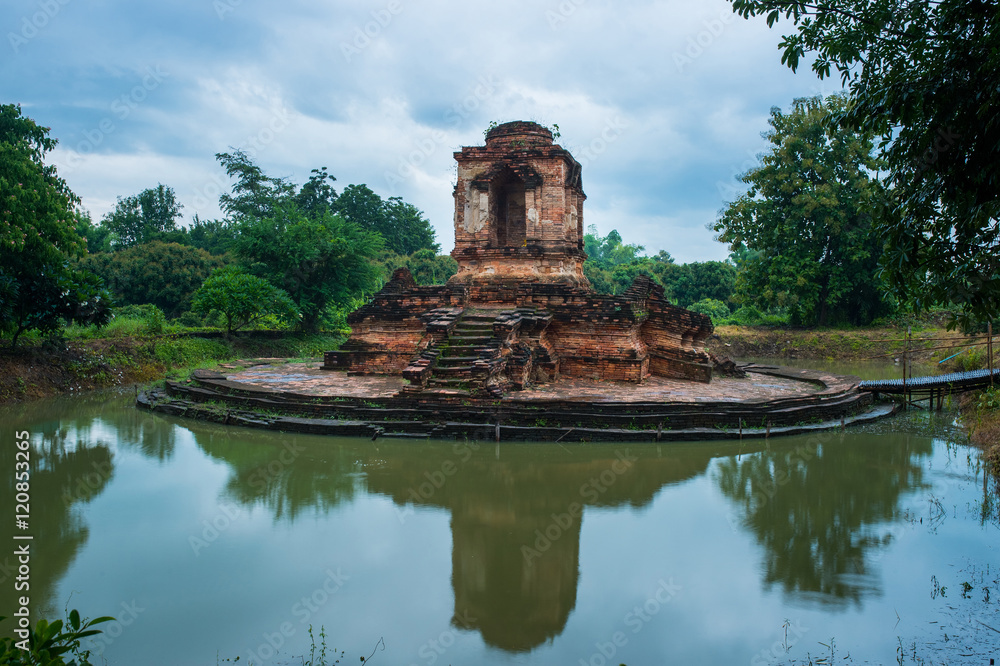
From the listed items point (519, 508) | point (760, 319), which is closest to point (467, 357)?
point (519, 508)

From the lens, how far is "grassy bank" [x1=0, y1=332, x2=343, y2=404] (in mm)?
12422

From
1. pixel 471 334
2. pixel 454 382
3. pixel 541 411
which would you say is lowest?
pixel 541 411

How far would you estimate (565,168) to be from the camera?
12.6m

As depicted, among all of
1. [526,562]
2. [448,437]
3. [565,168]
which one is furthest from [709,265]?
[526,562]

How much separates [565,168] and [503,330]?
396 centimetres

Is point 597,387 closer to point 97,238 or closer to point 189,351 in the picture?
point 189,351

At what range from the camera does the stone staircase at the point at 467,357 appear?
9461 millimetres

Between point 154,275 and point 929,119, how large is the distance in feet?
78.9

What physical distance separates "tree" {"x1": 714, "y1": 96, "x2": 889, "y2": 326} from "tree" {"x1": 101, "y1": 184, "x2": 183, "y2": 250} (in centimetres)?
3020

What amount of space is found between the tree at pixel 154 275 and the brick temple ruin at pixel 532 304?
529 inches

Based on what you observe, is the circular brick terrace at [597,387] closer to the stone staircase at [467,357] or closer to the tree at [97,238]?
the stone staircase at [467,357]

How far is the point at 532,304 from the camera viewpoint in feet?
39.2

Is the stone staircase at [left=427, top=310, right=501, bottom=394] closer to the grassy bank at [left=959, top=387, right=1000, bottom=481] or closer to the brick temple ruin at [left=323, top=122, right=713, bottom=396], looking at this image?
the brick temple ruin at [left=323, top=122, right=713, bottom=396]

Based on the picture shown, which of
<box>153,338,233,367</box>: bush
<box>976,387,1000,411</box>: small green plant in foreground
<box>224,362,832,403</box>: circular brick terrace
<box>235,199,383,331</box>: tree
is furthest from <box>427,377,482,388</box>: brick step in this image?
<box>235,199,383,331</box>: tree
